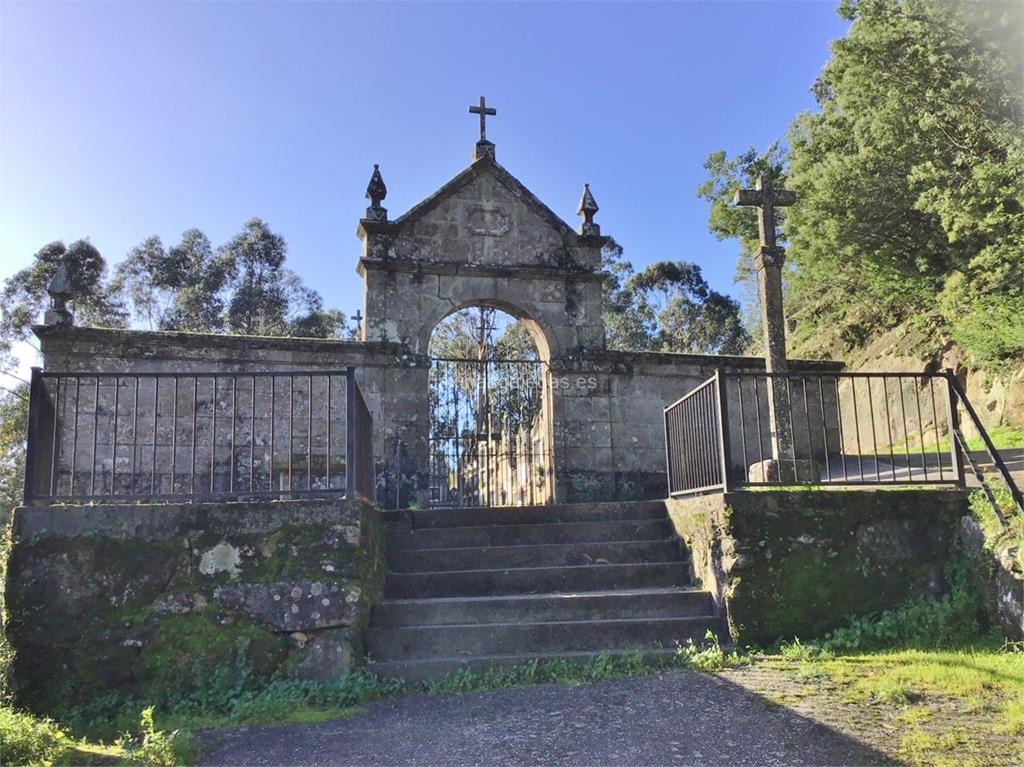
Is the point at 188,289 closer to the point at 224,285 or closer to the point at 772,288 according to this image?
the point at 224,285

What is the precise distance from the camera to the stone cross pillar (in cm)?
890

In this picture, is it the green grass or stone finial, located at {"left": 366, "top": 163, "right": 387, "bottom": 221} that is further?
stone finial, located at {"left": 366, "top": 163, "right": 387, "bottom": 221}

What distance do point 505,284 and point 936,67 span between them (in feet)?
20.7

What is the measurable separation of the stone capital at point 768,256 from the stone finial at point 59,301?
781 cm

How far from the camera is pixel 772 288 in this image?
9.20 metres

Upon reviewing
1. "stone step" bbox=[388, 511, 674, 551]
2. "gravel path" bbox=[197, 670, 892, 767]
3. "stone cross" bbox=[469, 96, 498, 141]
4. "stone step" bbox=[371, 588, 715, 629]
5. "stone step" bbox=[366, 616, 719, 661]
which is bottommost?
"gravel path" bbox=[197, 670, 892, 767]

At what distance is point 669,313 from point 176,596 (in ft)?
100.0

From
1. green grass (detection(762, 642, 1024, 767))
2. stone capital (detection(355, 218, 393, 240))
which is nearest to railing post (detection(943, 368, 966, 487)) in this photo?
green grass (detection(762, 642, 1024, 767))

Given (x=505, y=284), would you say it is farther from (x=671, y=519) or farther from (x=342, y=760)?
(x=342, y=760)

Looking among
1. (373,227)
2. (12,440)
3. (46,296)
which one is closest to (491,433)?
(373,227)

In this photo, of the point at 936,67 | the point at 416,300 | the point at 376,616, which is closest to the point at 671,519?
the point at 376,616

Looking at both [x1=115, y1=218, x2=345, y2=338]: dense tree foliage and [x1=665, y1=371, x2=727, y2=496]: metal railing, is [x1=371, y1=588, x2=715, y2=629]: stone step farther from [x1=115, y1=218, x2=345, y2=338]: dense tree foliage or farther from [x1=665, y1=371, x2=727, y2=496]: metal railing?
[x1=115, y1=218, x2=345, y2=338]: dense tree foliage

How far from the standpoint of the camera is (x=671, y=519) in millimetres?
6898

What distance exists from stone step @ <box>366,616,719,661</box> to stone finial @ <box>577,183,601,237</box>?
20.2 feet
